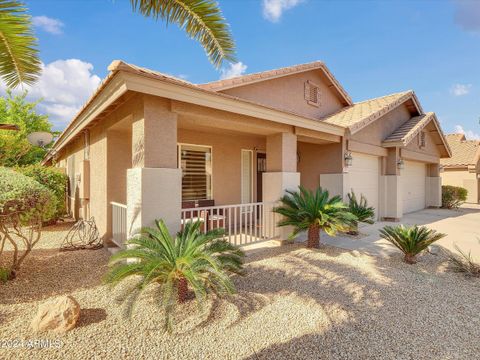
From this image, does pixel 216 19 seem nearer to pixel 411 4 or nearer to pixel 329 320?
pixel 329 320

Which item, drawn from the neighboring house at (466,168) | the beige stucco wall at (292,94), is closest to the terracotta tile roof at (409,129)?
the beige stucco wall at (292,94)

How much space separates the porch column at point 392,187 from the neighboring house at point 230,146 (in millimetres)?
41

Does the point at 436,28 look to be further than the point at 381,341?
Yes

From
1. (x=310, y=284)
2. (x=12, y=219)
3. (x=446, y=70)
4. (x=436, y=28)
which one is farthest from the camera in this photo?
(x=446, y=70)

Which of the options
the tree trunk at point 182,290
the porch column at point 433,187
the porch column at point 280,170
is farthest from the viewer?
the porch column at point 433,187

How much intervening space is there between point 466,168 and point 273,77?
21622mm

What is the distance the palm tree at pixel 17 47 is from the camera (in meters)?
3.99

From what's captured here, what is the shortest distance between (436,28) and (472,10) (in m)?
1.78

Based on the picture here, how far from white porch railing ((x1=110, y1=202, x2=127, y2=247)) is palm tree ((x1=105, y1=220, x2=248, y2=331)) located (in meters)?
1.67

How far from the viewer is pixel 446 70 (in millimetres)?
11750

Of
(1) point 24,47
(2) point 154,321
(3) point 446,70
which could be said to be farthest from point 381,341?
(3) point 446,70

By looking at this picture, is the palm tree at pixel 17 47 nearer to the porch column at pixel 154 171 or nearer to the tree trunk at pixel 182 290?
the porch column at pixel 154 171

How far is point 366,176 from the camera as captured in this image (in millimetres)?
10625

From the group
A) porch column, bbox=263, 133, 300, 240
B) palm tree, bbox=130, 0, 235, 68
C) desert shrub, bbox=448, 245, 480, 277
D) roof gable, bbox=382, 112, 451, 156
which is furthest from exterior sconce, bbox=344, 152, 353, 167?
palm tree, bbox=130, 0, 235, 68
